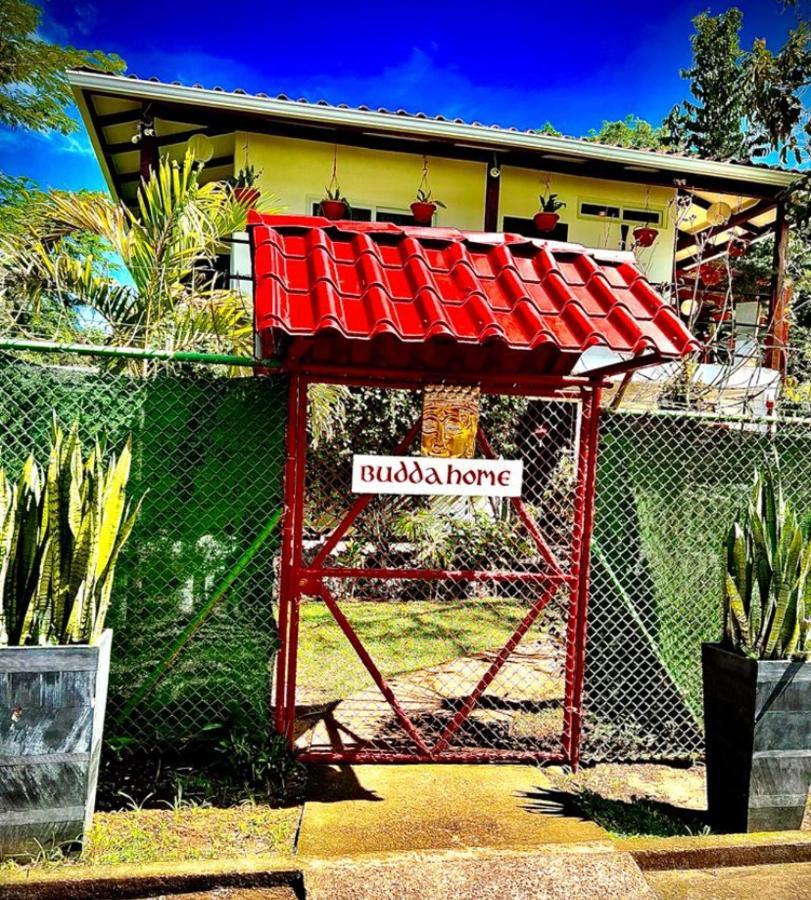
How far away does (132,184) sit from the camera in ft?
42.4

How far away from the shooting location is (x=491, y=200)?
34.9 feet

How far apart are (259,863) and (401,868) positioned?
586 millimetres

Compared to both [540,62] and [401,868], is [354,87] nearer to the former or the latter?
[540,62]

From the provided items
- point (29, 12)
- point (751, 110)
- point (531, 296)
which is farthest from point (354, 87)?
point (531, 296)

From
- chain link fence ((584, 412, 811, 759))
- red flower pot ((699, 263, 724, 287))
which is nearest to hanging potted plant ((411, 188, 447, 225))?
red flower pot ((699, 263, 724, 287))

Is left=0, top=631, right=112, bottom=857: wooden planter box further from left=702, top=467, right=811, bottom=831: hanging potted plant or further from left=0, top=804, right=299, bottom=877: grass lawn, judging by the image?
left=702, top=467, right=811, bottom=831: hanging potted plant

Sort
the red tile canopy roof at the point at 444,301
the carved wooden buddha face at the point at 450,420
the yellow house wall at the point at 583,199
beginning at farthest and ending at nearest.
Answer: the yellow house wall at the point at 583,199 → the carved wooden buddha face at the point at 450,420 → the red tile canopy roof at the point at 444,301

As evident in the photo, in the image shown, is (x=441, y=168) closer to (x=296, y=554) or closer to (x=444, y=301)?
(x=444, y=301)

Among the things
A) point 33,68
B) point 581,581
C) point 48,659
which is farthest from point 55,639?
point 33,68

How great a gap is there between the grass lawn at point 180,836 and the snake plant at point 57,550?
862 millimetres

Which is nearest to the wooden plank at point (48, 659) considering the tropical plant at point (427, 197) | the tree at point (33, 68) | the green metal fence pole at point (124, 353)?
the green metal fence pole at point (124, 353)

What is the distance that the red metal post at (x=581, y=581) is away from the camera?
3887 mm

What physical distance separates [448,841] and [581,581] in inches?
59.8

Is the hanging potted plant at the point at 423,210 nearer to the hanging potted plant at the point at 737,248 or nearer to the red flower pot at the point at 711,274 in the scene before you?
the red flower pot at the point at 711,274
